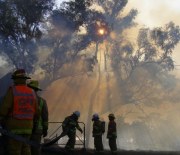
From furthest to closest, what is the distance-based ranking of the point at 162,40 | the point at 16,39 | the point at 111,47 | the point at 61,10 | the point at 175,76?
the point at 175,76
the point at 111,47
the point at 162,40
the point at 61,10
the point at 16,39

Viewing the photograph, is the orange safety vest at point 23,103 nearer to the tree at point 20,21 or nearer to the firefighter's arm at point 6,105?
the firefighter's arm at point 6,105

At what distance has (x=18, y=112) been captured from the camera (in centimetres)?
627

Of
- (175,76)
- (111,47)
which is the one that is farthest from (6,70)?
(175,76)

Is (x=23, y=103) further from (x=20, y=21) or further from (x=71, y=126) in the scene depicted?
(x=20, y=21)

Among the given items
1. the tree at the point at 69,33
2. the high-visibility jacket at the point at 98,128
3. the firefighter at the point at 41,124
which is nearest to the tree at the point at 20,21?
the tree at the point at 69,33

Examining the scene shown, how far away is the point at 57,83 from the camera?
1766 inches

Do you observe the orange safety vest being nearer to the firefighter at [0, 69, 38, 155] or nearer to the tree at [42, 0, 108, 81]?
the firefighter at [0, 69, 38, 155]

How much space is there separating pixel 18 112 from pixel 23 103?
0.17 meters

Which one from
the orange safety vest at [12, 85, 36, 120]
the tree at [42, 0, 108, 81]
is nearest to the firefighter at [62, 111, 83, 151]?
the orange safety vest at [12, 85, 36, 120]

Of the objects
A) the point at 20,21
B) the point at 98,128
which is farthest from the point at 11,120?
the point at 20,21

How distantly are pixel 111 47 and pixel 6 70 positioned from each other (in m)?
14.4

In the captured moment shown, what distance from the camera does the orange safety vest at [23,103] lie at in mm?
6250

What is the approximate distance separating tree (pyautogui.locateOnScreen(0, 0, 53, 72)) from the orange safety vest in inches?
910

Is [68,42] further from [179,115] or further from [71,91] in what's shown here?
[179,115]
